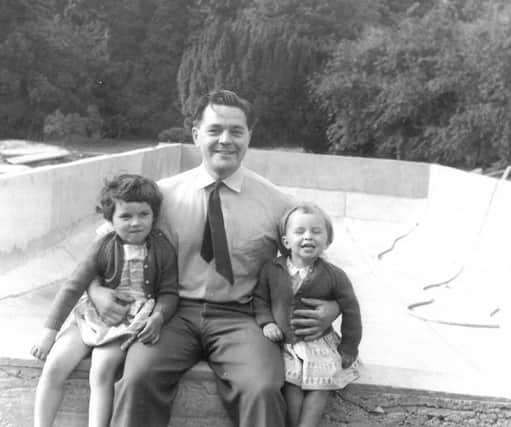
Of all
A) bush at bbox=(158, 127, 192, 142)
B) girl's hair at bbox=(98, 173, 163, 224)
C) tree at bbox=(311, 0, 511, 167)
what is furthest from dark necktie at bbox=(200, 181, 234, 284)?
bush at bbox=(158, 127, 192, 142)

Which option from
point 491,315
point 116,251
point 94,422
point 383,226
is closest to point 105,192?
point 116,251

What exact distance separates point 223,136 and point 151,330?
2.71ft

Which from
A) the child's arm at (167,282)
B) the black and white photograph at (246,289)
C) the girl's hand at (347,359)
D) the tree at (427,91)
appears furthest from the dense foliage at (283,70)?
the girl's hand at (347,359)

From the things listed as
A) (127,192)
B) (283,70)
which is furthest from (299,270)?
(283,70)

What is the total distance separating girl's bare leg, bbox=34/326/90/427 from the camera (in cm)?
279

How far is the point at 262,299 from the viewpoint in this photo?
2.98 metres

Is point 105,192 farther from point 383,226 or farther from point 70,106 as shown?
point 70,106

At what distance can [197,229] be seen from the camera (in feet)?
10.2

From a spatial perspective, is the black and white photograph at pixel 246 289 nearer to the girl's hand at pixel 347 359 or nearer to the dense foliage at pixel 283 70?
the girl's hand at pixel 347 359

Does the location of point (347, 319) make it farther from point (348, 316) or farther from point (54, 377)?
point (54, 377)

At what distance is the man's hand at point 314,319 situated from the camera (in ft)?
9.37

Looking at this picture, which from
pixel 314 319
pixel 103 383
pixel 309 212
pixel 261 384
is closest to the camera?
pixel 261 384

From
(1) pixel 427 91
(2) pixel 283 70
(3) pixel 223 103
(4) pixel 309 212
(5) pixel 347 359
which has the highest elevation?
(2) pixel 283 70

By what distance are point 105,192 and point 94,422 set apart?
0.88 metres
